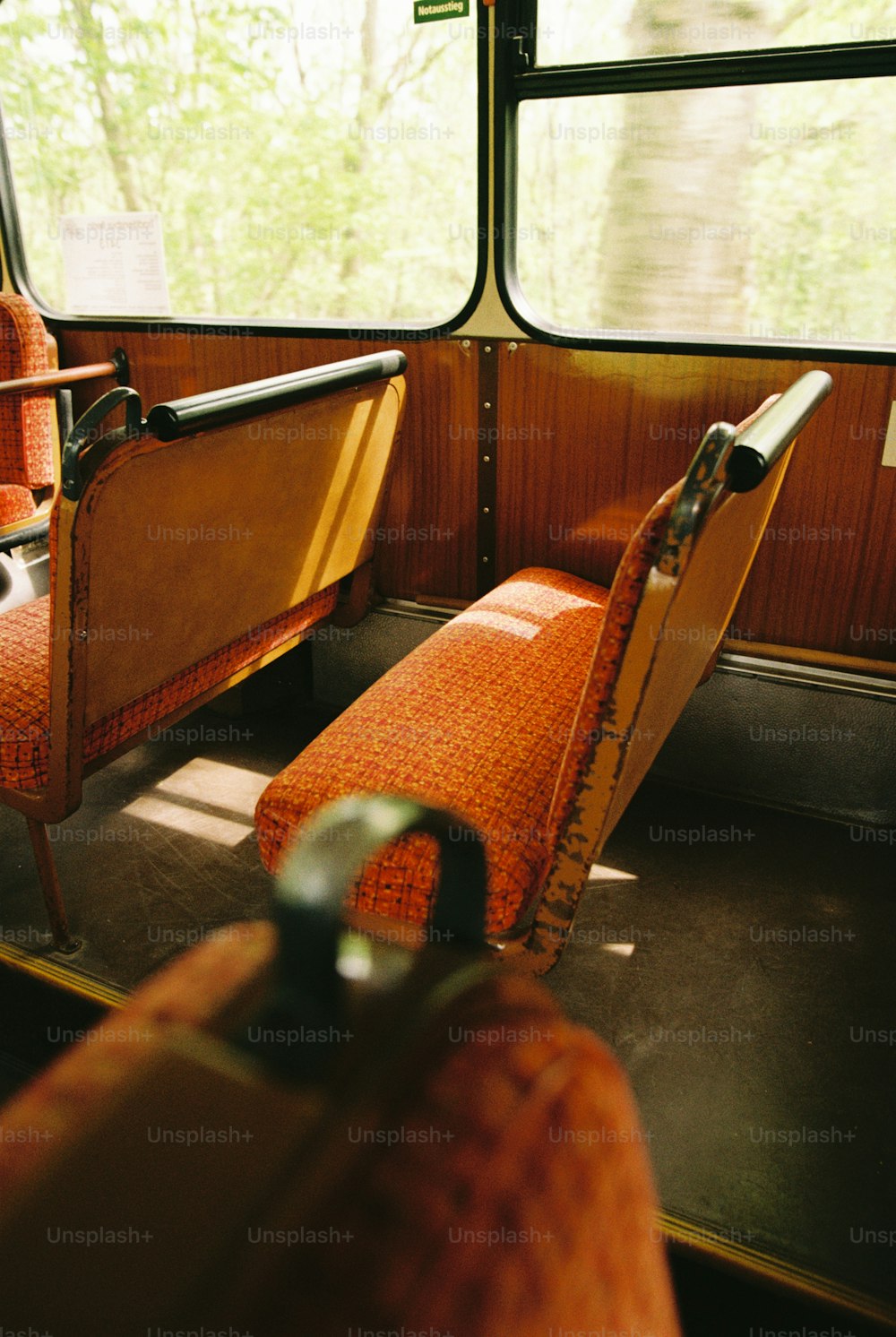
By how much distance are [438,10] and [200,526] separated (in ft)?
4.65

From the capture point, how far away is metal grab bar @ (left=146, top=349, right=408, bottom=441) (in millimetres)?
1396

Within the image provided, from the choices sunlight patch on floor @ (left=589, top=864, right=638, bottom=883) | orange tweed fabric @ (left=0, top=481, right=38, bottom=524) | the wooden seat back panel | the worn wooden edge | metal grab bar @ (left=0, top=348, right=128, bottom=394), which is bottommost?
sunlight patch on floor @ (left=589, top=864, right=638, bottom=883)

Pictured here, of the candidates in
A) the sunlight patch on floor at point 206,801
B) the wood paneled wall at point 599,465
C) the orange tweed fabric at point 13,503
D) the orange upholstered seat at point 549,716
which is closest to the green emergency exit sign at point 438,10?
the wood paneled wall at point 599,465

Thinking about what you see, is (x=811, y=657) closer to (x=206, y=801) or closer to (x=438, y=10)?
(x=206, y=801)

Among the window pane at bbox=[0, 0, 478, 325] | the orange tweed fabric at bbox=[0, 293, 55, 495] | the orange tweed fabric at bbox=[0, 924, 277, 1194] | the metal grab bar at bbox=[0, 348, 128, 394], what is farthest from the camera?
the orange tweed fabric at bbox=[0, 293, 55, 495]

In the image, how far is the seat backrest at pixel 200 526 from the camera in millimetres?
1396

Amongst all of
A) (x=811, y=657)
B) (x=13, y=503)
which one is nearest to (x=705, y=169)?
(x=811, y=657)

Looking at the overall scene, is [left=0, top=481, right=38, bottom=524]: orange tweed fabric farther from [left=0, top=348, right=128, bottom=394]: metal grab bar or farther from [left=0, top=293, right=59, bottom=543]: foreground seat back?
[left=0, top=348, right=128, bottom=394]: metal grab bar

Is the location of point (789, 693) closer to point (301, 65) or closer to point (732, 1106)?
point (732, 1106)

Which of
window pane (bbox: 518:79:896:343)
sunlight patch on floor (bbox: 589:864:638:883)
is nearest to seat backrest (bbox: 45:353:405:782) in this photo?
window pane (bbox: 518:79:896:343)

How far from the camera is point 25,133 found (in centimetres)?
288

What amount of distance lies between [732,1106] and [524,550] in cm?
147

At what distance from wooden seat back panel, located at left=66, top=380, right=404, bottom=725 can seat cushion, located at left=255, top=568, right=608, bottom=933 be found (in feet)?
1.18

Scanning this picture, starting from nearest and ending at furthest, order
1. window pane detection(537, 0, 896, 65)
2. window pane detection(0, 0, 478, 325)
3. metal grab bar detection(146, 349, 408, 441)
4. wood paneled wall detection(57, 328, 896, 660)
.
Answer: metal grab bar detection(146, 349, 408, 441) < window pane detection(537, 0, 896, 65) < wood paneled wall detection(57, 328, 896, 660) < window pane detection(0, 0, 478, 325)
